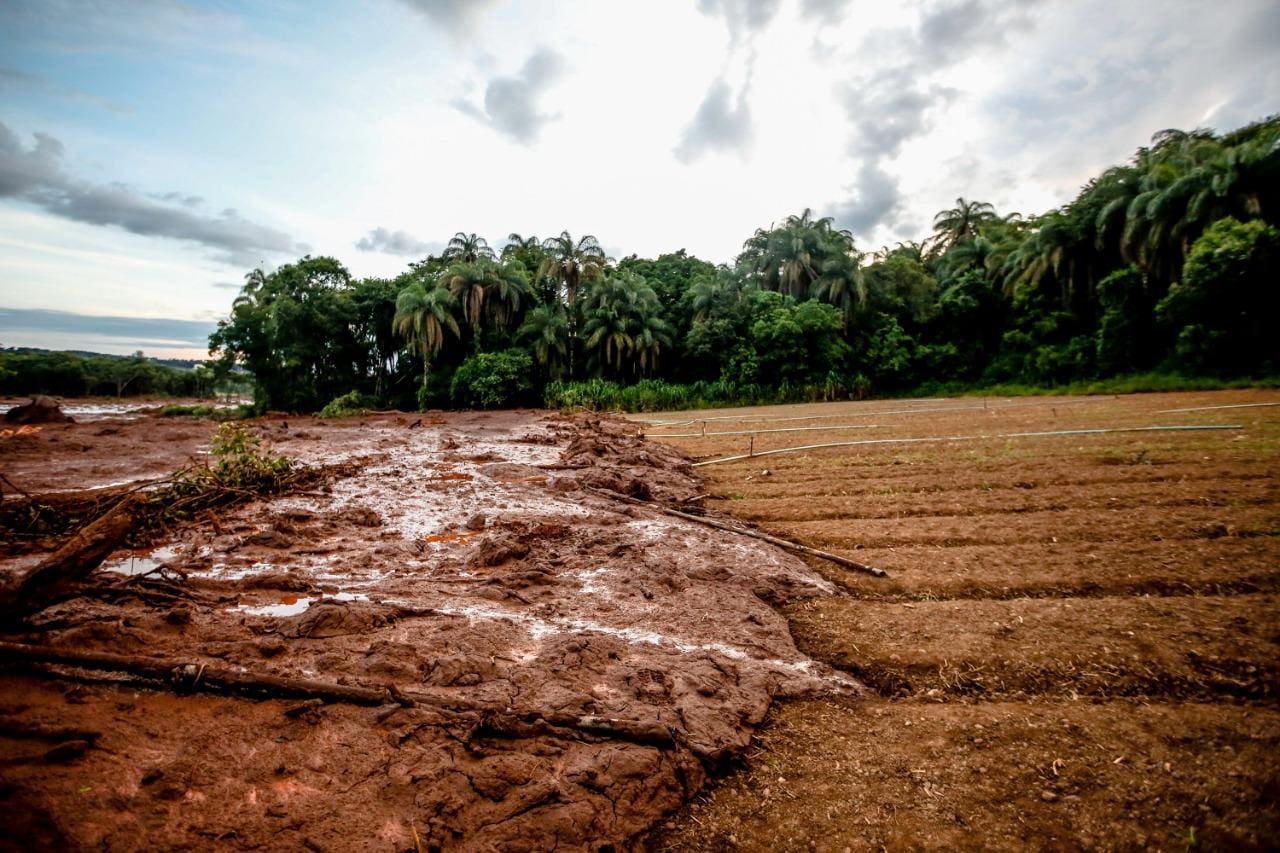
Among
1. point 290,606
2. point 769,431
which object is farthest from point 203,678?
point 769,431

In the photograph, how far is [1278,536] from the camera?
527 centimetres

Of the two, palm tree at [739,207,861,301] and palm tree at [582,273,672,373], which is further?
palm tree at [739,207,861,301]

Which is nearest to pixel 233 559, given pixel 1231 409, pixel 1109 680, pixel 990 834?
pixel 990 834

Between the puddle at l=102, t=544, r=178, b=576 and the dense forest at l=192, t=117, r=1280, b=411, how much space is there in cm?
2715

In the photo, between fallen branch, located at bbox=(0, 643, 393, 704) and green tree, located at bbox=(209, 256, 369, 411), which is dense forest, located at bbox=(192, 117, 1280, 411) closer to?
green tree, located at bbox=(209, 256, 369, 411)

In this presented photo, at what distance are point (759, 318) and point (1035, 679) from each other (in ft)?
112

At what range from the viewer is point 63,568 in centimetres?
315

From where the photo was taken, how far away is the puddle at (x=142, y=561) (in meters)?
4.99

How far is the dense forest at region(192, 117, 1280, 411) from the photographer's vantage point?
3072cm

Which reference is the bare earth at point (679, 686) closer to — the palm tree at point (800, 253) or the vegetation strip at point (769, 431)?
the vegetation strip at point (769, 431)

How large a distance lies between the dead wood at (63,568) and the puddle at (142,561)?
1851 mm

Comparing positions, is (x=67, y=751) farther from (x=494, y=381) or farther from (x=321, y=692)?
(x=494, y=381)

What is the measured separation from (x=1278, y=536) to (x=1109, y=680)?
12.8 feet

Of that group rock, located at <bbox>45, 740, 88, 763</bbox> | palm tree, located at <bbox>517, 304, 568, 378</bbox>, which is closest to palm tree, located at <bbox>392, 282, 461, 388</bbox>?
palm tree, located at <bbox>517, 304, 568, 378</bbox>
